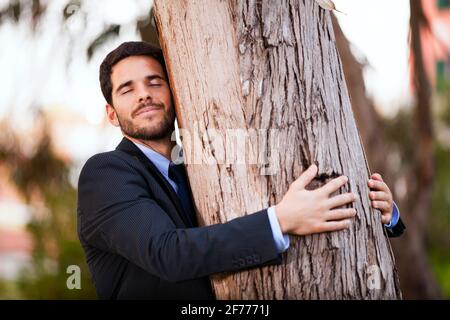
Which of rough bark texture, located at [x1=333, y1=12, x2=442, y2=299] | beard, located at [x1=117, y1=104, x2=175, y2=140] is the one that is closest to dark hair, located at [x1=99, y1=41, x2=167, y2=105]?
beard, located at [x1=117, y1=104, x2=175, y2=140]

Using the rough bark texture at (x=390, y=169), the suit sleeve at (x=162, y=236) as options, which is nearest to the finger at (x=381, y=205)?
the suit sleeve at (x=162, y=236)

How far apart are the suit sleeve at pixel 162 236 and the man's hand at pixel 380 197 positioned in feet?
1.28

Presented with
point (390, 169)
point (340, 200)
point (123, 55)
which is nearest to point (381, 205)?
point (340, 200)

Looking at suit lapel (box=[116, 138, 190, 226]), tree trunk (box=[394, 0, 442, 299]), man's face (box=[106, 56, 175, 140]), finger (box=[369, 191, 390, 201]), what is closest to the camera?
finger (box=[369, 191, 390, 201])

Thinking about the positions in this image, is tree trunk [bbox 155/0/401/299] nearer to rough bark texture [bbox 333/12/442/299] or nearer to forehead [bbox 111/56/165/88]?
forehead [bbox 111/56/165/88]

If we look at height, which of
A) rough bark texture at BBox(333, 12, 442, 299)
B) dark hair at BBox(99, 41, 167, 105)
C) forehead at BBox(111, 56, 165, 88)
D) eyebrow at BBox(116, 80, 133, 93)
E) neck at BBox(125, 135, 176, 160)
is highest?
rough bark texture at BBox(333, 12, 442, 299)

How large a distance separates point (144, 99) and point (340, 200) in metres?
0.79

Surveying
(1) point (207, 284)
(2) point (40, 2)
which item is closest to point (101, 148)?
(2) point (40, 2)

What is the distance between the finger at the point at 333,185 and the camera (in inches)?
78.3

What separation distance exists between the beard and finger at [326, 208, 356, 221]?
A: 0.71 meters

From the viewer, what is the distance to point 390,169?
672 cm

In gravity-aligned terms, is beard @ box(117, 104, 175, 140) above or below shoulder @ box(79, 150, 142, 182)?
above

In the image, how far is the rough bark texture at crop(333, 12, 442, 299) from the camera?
5566 mm
